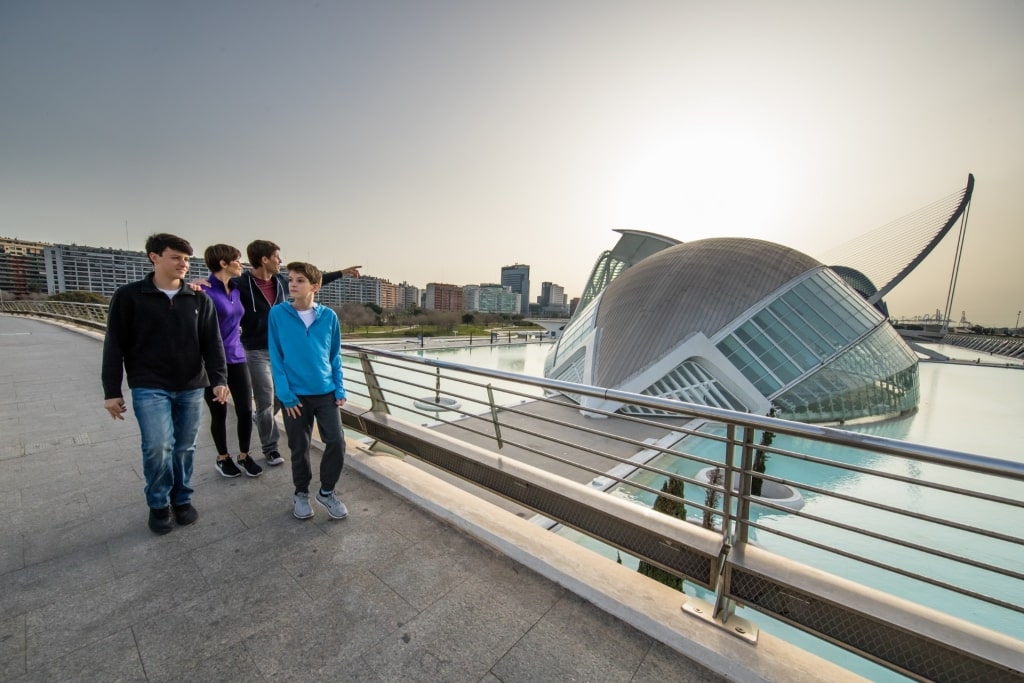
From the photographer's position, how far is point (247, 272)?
3586 millimetres

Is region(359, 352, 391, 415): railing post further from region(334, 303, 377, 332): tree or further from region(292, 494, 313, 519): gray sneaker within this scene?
region(334, 303, 377, 332): tree

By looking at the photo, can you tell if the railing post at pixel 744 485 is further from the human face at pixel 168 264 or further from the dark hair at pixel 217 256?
the dark hair at pixel 217 256

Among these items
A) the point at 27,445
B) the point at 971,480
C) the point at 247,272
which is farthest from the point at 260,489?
the point at 971,480

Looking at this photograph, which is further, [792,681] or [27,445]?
[27,445]

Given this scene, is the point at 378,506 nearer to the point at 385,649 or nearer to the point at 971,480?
the point at 385,649

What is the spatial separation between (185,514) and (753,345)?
1588 cm

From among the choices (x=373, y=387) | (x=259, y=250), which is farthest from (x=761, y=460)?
(x=259, y=250)

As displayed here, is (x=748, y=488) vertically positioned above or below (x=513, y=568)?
above

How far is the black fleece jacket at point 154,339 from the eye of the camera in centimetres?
242

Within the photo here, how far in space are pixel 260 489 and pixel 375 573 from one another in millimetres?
1513

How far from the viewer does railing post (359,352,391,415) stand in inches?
140

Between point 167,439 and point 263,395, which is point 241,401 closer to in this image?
point 263,395

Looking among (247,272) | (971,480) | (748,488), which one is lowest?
(971,480)

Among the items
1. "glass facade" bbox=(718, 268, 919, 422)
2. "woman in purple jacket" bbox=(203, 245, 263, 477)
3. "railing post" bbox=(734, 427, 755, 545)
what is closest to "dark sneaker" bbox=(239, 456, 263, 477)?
"woman in purple jacket" bbox=(203, 245, 263, 477)
